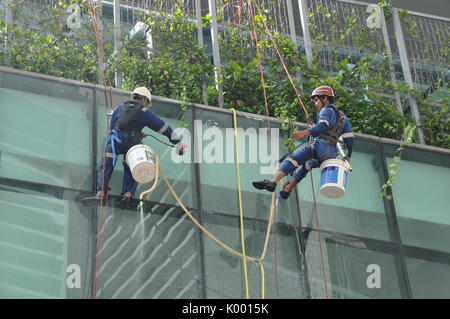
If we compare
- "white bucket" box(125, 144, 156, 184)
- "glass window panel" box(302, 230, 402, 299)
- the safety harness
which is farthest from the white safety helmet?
"glass window panel" box(302, 230, 402, 299)

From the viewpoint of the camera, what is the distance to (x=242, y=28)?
60.5 feet

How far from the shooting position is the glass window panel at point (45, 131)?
48.4 feet

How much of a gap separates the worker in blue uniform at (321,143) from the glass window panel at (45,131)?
243 cm

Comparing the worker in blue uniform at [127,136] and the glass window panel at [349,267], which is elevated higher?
the worker in blue uniform at [127,136]

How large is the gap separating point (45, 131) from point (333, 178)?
12.8ft

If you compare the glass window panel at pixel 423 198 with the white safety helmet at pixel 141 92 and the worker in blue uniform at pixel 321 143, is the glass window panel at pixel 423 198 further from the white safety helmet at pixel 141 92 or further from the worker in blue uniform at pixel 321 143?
the white safety helmet at pixel 141 92

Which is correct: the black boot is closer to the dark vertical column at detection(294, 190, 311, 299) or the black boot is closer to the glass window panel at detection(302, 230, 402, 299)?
the dark vertical column at detection(294, 190, 311, 299)

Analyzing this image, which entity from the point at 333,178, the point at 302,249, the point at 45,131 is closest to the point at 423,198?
the point at 302,249

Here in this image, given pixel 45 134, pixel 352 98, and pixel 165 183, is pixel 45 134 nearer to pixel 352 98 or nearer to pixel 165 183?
pixel 165 183

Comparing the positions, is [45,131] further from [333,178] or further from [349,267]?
[349,267]

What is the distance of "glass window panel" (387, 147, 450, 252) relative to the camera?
1609 cm

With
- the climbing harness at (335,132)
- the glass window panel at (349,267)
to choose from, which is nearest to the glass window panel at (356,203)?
A: the glass window panel at (349,267)

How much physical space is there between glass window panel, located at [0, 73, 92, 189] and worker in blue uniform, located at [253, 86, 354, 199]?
243 cm

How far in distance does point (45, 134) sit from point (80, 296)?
251 cm
